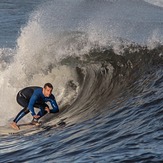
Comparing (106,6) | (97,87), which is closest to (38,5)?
(106,6)

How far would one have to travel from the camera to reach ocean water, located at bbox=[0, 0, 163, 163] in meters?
8.33

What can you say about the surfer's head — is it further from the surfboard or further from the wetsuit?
the surfboard

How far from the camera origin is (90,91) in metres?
13.8

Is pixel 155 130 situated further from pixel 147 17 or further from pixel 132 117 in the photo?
pixel 147 17

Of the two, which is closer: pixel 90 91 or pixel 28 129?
pixel 28 129

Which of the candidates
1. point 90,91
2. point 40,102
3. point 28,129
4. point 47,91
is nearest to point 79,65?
point 90,91

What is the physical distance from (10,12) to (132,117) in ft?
72.6

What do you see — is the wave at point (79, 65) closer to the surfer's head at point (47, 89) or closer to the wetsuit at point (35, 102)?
the wetsuit at point (35, 102)

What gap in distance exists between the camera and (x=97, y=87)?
1384cm

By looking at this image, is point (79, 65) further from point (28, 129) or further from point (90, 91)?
point (28, 129)

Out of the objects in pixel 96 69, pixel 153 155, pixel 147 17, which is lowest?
pixel 153 155

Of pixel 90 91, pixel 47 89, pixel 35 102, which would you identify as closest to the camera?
pixel 47 89

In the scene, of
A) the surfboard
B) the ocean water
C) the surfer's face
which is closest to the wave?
the ocean water

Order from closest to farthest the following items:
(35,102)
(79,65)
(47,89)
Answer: (47,89)
(35,102)
(79,65)
